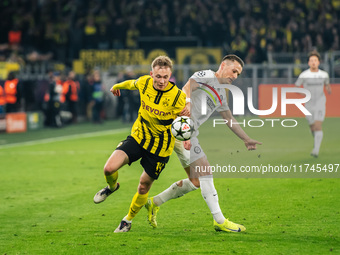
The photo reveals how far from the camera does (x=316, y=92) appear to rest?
13.9 metres

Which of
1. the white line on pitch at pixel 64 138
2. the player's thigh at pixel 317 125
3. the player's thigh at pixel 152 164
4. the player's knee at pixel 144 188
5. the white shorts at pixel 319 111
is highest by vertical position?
the player's thigh at pixel 152 164

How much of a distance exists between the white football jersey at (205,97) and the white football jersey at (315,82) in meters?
6.50

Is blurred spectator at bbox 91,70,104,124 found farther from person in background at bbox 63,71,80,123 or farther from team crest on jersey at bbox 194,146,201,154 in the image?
team crest on jersey at bbox 194,146,201,154

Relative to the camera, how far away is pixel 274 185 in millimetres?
10578

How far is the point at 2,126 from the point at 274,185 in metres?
13.1

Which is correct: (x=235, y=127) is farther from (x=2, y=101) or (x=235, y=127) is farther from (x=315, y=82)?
(x=2, y=101)

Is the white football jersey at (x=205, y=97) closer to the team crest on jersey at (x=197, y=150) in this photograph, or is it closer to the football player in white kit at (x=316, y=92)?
the team crest on jersey at (x=197, y=150)

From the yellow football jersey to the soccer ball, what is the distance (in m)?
0.24

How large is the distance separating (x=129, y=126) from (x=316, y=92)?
435 inches

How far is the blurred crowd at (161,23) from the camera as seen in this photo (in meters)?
28.0

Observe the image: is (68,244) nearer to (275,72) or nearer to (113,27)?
(275,72)

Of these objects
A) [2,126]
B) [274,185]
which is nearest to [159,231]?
[274,185]

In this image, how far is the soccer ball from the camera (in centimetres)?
669

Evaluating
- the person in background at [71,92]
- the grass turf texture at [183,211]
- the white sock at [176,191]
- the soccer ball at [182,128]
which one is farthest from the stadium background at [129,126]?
the soccer ball at [182,128]
